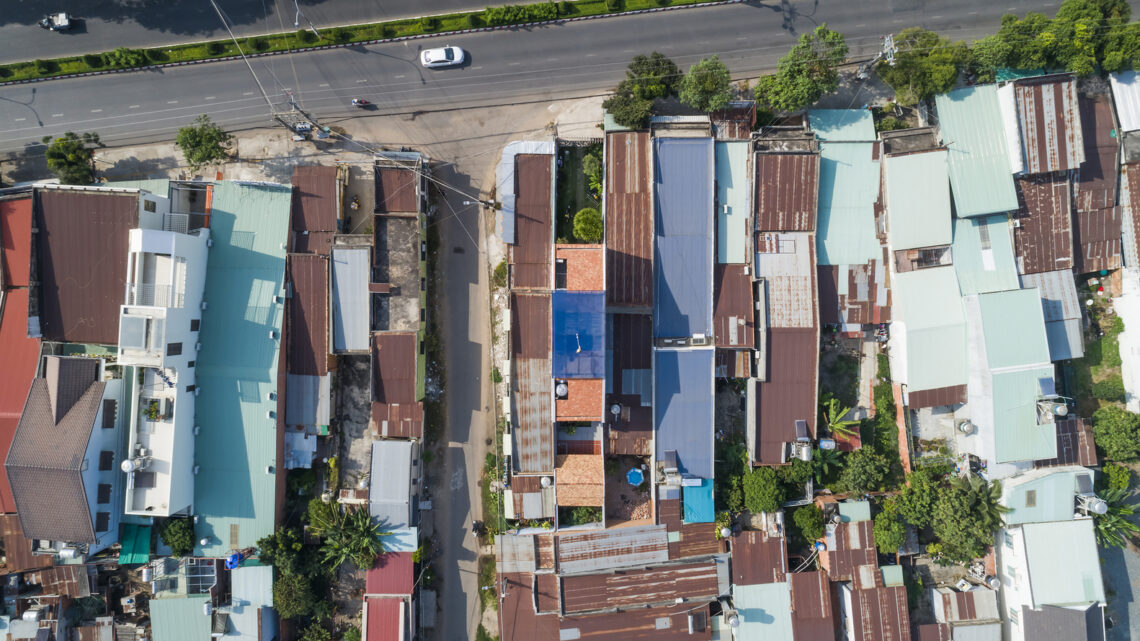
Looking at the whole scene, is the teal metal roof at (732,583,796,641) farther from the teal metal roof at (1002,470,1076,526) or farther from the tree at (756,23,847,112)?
the tree at (756,23,847,112)

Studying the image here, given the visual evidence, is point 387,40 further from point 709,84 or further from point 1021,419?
point 1021,419

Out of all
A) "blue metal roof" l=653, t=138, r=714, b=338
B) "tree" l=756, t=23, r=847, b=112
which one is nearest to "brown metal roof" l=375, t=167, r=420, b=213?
"blue metal roof" l=653, t=138, r=714, b=338

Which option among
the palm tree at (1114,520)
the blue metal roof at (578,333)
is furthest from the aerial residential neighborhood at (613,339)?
the blue metal roof at (578,333)

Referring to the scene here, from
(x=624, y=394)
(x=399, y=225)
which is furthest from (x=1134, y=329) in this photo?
(x=399, y=225)

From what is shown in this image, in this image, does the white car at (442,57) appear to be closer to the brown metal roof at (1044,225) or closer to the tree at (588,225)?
the tree at (588,225)

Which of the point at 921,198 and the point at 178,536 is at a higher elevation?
the point at 921,198

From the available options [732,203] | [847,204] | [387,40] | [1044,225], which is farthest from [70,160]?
[1044,225]

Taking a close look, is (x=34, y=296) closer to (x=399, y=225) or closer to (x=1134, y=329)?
(x=399, y=225)
